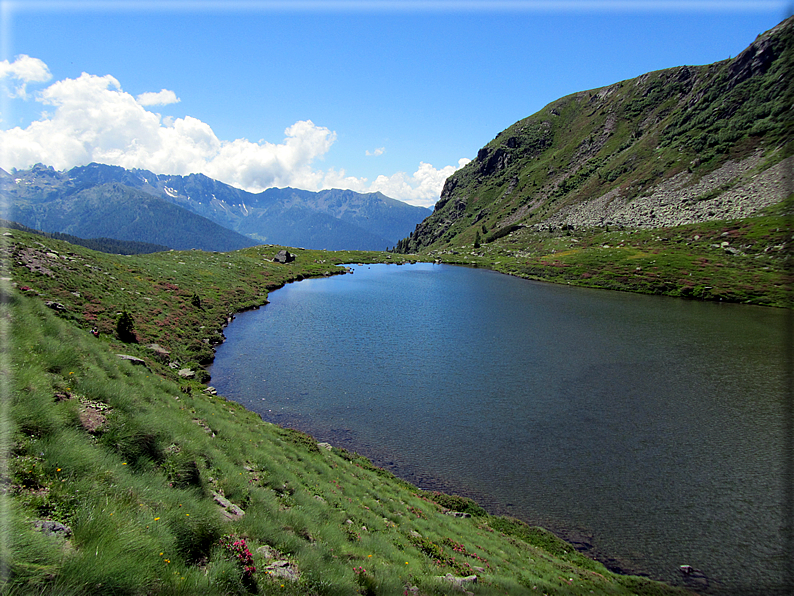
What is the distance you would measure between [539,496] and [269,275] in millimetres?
89413

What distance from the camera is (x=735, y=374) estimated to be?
3644cm

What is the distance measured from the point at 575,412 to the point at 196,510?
94.2 ft

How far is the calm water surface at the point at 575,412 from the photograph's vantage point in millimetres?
18875

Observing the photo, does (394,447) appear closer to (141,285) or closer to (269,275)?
(141,285)

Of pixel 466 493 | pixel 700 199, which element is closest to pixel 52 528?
pixel 466 493

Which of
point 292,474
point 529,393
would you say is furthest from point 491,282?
point 292,474

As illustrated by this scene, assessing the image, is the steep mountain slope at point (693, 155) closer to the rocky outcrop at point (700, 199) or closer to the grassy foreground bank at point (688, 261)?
the rocky outcrop at point (700, 199)

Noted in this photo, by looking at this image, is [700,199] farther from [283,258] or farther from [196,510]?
[196,510]

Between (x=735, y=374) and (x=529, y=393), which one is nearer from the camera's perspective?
(x=529, y=393)

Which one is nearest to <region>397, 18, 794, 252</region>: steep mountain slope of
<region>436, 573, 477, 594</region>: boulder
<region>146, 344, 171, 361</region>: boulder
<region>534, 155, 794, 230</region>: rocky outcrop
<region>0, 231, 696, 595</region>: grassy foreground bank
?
<region>534, 155, 794, 230</region>: rocky outcrop

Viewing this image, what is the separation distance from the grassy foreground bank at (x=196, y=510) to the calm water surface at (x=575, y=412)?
2988 mm

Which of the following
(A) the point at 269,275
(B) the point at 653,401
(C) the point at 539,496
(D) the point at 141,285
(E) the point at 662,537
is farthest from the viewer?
(A) the point at 269,275

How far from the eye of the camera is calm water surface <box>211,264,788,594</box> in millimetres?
18875

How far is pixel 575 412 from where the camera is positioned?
2964 centimetres
